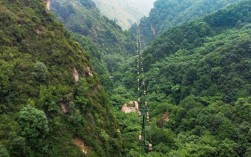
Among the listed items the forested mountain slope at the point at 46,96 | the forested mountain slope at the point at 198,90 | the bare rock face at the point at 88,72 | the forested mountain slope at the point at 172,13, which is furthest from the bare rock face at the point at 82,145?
the forested mountain slope at the point at 172,13

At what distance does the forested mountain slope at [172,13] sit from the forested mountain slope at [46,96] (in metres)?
70.1

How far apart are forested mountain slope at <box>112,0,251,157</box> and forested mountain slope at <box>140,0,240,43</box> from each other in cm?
3242

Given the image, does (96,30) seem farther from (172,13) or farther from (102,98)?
(102,98)

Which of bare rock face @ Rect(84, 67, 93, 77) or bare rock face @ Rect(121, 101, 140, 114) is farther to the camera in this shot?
bare rock face @ Rect(121, 101, 140, 114)

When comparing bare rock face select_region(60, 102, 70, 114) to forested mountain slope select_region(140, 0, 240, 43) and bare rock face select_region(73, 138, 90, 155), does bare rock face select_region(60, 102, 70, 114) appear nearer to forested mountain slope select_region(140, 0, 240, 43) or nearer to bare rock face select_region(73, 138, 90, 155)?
bare rock face select_region(73, 138, 90, 155)

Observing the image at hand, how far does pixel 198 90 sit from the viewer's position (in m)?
46.8

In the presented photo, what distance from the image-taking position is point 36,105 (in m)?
24.7

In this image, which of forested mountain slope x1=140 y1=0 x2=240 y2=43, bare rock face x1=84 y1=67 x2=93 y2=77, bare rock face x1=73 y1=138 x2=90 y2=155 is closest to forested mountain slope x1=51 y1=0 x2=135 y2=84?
forested mountain slope x1=140 y1=0 x2=240 y2=43

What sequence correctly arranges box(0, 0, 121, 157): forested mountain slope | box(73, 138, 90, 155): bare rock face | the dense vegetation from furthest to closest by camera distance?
box(73, 138, 90, 155): bare rock face, the dense vegetation, box(0, 0, 121, 157): forested mountain slope

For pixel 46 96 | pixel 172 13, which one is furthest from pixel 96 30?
pixel 46 96

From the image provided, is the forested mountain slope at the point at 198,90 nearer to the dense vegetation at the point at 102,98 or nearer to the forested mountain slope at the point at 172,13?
the dense vegetation at the point at 102,98

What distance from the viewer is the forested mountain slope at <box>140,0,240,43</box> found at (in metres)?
105

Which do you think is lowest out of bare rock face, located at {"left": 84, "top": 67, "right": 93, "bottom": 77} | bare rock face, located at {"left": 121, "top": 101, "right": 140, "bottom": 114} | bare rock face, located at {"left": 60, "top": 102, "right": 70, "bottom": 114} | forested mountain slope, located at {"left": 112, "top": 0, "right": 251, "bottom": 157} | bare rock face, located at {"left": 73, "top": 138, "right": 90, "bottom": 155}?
bare rock face, located at {"left": 73, "top": 138, "right": 90, "bottom": 155}

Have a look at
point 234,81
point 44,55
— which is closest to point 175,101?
point 234,81
